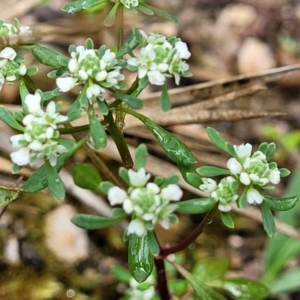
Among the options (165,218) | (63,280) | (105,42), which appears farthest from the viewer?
(105,42)

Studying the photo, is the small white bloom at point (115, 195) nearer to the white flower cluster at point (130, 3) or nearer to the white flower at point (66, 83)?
the white flower at point (66, 83)

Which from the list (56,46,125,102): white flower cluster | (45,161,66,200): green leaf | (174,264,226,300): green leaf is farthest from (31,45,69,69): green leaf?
(174,264,226,300): green leaf

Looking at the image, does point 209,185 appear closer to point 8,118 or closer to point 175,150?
point 175,150

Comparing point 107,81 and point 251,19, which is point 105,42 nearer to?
point 251,19

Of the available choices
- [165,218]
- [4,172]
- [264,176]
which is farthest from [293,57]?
[165,218]

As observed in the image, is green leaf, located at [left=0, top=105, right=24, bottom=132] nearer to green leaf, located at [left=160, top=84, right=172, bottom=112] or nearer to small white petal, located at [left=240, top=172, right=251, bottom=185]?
green leaf, located at [left=160, top=84, right=172, bottom=112]

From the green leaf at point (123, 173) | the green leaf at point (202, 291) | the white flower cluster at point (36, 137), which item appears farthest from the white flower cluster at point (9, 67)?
the green leaf at point (202, 291)

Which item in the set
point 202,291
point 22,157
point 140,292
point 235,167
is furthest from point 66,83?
point 140,292
